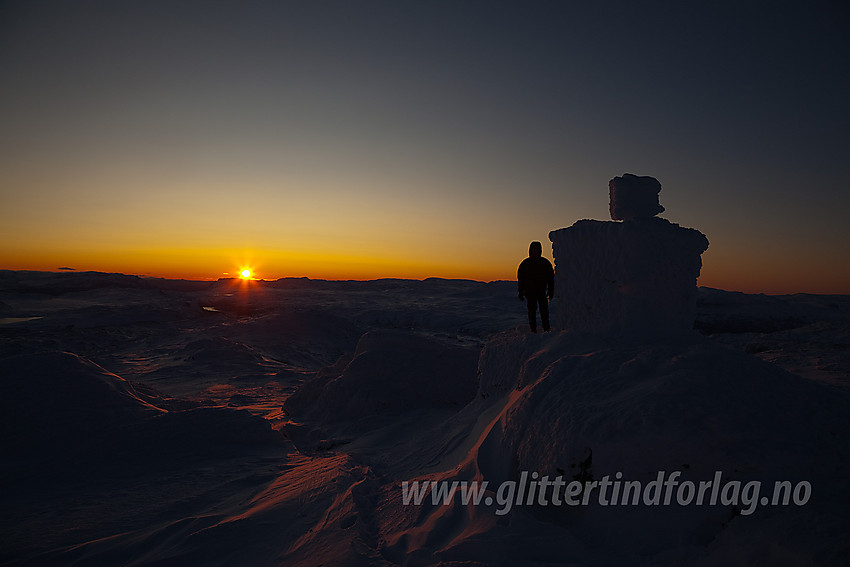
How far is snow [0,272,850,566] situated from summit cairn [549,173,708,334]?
0.04 metres

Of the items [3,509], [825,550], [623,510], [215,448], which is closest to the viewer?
[825,550]

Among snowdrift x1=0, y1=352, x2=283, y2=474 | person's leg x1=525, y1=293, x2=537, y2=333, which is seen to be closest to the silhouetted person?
person's leg x1=525, y1=293, x2=537, y2=333

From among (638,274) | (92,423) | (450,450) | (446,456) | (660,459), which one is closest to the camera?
(660,459)

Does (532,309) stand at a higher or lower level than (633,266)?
lower

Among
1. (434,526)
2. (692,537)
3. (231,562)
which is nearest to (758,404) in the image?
(692,537)

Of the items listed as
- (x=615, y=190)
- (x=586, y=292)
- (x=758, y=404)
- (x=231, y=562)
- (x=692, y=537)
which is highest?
(x=615, y=190)

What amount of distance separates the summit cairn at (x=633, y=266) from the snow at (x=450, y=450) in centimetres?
4

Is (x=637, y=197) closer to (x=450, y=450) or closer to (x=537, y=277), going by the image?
(x=537, y=277)

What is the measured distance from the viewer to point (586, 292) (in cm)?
606

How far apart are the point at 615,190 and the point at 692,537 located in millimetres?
4861

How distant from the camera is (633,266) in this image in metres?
5.59

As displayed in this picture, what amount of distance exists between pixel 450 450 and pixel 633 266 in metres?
3.39

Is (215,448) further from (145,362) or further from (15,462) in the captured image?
(145,362)

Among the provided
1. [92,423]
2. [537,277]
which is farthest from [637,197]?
[92,423]
